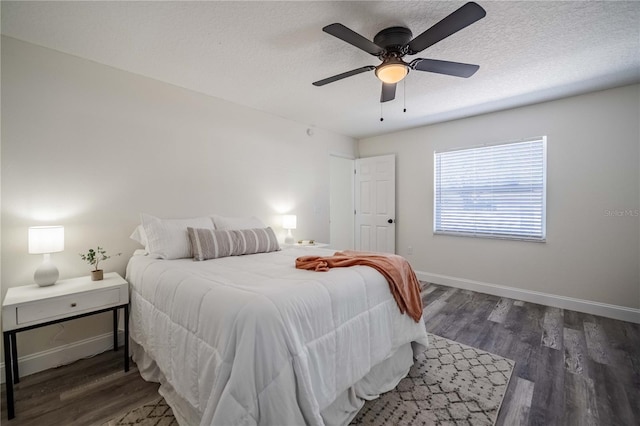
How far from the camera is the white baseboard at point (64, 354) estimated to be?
2092mm

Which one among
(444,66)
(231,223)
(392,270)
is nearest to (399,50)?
(444,66)

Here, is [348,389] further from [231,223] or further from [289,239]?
[289,239]

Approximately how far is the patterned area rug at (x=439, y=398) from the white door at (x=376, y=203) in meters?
2.65

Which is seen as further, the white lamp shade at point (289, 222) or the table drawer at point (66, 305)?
the white lamp shade at point (289, 222)

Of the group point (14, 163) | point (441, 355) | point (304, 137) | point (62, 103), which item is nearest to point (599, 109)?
point (441, 355)

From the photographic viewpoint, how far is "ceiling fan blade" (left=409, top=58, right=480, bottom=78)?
197 centimetres

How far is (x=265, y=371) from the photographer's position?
119cm

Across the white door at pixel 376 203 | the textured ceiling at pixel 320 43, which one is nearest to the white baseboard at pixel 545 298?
the white door at pixel 376 203

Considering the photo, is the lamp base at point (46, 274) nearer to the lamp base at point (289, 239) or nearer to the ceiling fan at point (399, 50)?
the lamp base at point (289, 239)

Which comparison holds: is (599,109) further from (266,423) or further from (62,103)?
(62,103)

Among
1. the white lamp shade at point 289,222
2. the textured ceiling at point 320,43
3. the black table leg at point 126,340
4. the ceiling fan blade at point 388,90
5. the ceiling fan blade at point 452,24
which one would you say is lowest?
the black table leg at point 126,340

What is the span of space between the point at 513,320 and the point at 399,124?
9.92 ft

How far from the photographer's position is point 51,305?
187cm

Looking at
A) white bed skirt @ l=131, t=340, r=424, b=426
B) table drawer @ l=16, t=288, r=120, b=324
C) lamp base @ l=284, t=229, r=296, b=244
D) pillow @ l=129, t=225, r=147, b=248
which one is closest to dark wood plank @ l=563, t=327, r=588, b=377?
white bed skirt @ l=131, t=340, r=424, b=426
